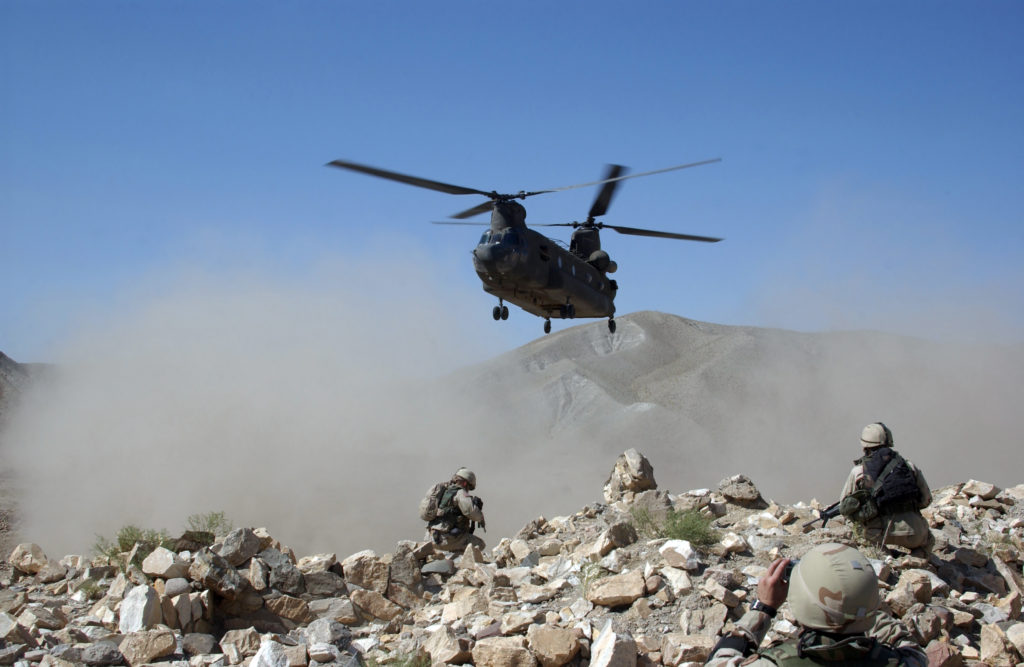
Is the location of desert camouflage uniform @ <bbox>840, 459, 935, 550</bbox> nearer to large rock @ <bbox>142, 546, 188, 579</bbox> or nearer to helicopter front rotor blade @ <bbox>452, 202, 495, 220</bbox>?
large rock @ <bbox>142, 546, 188, 579</bbox>

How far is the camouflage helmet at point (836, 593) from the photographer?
8.79 feet

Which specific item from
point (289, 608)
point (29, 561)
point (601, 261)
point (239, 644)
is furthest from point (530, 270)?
point (239, 644)

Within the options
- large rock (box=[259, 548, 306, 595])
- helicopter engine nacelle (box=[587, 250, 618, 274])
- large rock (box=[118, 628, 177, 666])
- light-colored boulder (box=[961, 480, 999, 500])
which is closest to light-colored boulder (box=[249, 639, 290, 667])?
large rock (box=[118, 628, 177, 666])

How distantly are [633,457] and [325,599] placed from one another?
556 cm

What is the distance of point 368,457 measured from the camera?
94.6 ft

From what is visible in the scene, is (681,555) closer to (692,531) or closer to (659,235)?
(692,531)

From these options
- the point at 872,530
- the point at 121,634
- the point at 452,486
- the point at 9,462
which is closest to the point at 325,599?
the point at 121,634

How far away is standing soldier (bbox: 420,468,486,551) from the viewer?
1011 cm

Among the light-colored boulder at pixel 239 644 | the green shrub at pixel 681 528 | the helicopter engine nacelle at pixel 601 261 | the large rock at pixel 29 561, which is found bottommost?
the light-colored boulder at pixel 239 644

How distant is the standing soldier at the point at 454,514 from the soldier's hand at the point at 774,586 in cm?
732

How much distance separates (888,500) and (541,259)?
29.4 ft

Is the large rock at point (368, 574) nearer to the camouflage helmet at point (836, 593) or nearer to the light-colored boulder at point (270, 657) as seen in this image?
the light-colored boulder at point (270, 657)

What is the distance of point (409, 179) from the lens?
1333 centimetres

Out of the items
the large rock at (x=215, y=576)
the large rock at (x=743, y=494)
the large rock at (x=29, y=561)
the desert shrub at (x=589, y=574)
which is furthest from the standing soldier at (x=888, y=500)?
the large rock at (x=29, y=561)
